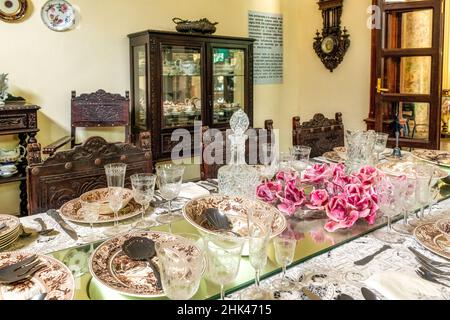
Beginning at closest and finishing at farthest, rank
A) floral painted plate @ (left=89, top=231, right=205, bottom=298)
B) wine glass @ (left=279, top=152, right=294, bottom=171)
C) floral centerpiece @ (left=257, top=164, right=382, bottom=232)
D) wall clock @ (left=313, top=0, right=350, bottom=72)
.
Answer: floral painted plate @ (left=89, top=231, right=205, bottom=298) → floral centerpiece @ (left=257, top=164, right=382, bottom=232) → wine glass @ (left=279, top=152, right=294, bottom=171) → wall clock @ (left=313, top=0, right=350, bottom=72)

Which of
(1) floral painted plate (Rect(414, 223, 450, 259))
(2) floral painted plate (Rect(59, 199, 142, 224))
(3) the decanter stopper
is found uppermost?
(3) the decanter stopper

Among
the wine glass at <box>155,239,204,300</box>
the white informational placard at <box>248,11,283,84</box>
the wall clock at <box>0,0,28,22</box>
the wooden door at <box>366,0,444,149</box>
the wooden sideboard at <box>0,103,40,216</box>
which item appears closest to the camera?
the wine glass at <box>155,239,204,300</box>

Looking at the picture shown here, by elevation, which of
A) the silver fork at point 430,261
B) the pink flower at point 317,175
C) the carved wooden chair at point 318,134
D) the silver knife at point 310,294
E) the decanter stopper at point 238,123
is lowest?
the silver knife at point 310,294

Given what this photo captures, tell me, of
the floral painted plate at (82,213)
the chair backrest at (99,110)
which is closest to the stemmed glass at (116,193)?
the floral painted plate at (82,213)

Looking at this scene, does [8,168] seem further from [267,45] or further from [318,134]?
[267,45]

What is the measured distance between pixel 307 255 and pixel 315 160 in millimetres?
1185

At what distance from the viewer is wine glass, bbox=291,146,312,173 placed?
66.5 inches

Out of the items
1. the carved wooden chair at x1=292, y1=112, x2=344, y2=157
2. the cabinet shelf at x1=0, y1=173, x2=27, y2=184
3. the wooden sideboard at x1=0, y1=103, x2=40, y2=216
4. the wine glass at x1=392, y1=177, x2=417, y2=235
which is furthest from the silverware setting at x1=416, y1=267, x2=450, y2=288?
the cabinet shelf at x1=0, y1=173, x2=27, y2=184

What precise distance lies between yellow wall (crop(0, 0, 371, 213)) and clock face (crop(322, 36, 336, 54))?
7.4 inches

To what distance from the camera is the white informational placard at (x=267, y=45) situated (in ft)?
14.1

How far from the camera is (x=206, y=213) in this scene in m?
1.26

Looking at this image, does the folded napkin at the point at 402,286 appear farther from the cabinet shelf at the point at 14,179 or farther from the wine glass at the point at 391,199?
the cabinet shelf at the point at 14,179

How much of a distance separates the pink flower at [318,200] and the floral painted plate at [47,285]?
74 centimetres

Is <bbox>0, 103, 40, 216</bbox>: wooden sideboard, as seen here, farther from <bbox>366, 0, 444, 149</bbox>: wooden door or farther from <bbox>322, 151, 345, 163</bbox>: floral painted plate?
<bbox>366, 0, 444, 149</bbox>: wooden door
